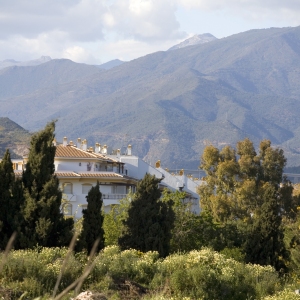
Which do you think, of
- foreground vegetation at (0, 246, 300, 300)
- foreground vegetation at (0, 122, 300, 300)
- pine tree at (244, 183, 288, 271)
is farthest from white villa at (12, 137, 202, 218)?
foreground vegetation at (0, 246, 300, 300)

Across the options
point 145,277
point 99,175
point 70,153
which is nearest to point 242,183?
point 99,175

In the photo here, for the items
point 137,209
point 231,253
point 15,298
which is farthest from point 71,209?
point 15,298

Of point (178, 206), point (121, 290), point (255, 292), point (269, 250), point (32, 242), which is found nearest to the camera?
point (121, 290)

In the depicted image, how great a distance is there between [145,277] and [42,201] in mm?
5582

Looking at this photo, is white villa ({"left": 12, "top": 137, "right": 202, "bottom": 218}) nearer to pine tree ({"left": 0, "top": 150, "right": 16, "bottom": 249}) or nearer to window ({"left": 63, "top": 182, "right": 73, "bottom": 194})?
window ({"left": 63, "top": 182, "right": 73, "bottom": 194})

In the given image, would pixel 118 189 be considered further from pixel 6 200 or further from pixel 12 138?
pixel 12 138

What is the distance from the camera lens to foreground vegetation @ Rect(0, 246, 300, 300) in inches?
783

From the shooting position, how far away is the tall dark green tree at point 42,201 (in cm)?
2672

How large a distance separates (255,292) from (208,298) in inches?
80.6

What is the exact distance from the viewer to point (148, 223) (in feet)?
100

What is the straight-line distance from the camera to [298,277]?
101 feet

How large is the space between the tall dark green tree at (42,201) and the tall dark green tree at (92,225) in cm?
75

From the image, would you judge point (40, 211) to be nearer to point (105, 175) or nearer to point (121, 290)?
point (121, 290)

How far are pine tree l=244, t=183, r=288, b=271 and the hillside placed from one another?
8456 centimetres
